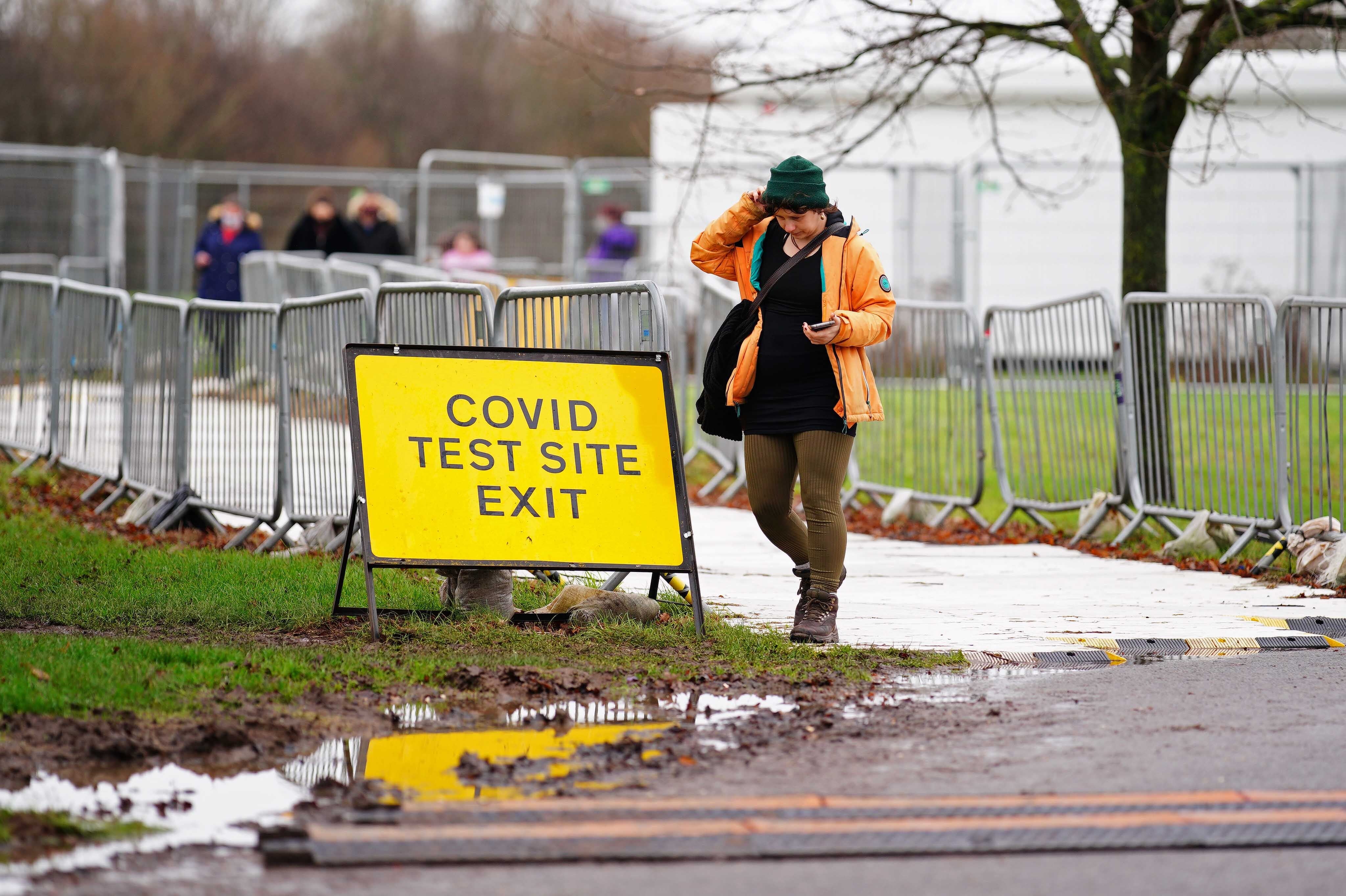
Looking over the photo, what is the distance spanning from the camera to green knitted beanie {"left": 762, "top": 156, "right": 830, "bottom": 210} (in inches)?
259

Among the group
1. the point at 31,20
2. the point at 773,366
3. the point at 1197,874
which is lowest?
the point at 1197,874

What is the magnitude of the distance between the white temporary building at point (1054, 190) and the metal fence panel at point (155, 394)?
830 cm

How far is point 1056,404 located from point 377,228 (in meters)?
11.4

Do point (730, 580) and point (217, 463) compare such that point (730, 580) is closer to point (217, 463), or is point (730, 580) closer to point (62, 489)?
point (217, 463)

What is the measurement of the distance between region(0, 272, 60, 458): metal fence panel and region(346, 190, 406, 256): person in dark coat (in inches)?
267

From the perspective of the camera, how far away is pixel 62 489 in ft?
39.9

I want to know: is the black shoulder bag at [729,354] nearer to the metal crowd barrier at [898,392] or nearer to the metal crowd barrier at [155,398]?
the metal crowd barrier at [898,392]

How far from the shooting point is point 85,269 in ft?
75.0

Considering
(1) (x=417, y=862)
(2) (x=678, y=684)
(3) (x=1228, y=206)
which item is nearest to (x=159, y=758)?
(1) (x=417, y=862)

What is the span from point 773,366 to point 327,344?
11.0 feet

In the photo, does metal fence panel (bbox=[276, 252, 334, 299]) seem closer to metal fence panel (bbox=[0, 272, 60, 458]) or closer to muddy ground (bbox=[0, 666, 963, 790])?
metal fence panel (bbox=[0, 272, 60, 458])

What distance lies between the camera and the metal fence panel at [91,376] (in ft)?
38.4

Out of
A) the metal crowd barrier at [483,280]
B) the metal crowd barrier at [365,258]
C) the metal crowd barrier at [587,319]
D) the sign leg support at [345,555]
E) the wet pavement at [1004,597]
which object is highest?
the metal crowd barrier at [365,258]

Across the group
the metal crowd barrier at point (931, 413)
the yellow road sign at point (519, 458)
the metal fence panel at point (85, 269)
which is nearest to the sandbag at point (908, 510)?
the metal crowd barrier at point (931, 413)
